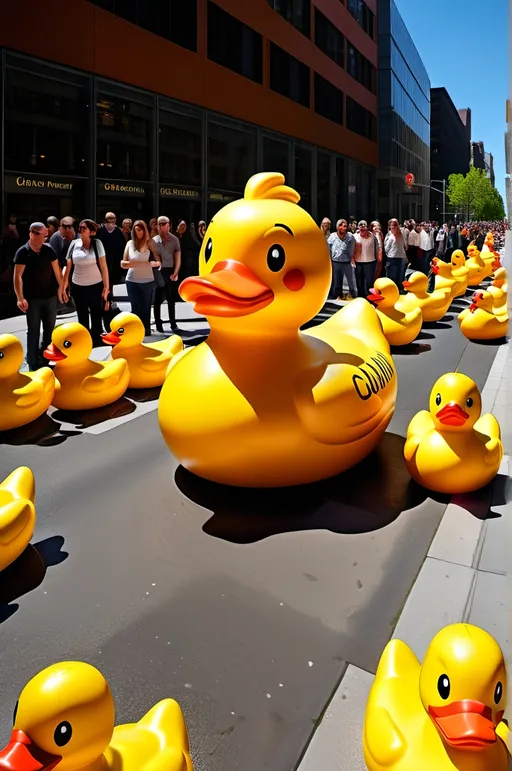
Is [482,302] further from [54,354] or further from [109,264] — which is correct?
Answer: [54,354]

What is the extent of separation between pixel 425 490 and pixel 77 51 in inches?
619

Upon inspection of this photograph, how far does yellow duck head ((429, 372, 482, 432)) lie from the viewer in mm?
4406

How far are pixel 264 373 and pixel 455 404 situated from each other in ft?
4.33

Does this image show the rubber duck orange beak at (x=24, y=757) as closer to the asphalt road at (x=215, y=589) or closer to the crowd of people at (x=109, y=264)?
the asphalt road at (x=215, y=589)

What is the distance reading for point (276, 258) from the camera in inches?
166

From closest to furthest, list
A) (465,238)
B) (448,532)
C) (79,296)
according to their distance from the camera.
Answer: (448,532) → (79,296) → (465,238)

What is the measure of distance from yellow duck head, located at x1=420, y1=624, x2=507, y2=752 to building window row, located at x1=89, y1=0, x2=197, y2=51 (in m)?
18.6

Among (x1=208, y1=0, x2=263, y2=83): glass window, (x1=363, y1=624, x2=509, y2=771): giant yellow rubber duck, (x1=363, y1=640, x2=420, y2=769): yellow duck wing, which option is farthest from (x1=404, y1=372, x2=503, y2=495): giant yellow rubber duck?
(x1=208, y1=0, x2=263, y2=83): glass window

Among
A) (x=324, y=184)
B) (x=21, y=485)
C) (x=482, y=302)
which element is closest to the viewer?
(x=21, y=485)

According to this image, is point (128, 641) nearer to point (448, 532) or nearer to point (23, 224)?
point (448, 532)

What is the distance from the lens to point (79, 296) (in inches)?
344

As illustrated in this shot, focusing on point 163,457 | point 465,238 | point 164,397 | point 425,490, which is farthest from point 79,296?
point 465,238

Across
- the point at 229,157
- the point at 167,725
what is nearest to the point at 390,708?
the point at 167,725

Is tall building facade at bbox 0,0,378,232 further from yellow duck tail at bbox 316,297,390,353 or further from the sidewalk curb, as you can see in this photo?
the sidewalk curb
